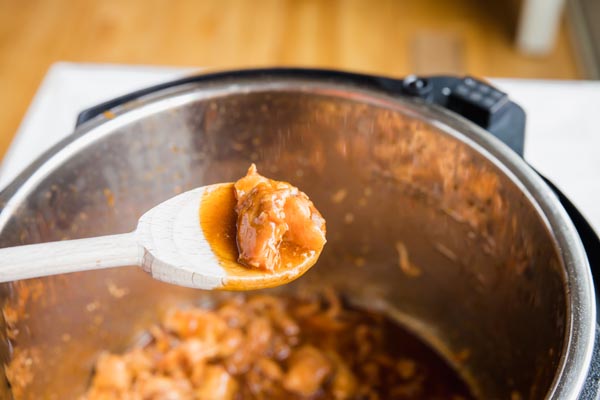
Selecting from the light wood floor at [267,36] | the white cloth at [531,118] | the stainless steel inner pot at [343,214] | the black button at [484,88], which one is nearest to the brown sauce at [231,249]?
the stainless steel inner pot at [343,214]

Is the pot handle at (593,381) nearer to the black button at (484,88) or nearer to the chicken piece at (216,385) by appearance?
the black button at (484,88)

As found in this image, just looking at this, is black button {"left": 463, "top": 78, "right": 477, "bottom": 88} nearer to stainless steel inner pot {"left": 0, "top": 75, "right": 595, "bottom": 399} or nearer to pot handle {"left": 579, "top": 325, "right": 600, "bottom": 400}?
stainless steel inner pot {"left": 0, "top": 75, "right": 595, "bottom": 399}

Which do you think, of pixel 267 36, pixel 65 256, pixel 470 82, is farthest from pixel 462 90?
pixel 267 36

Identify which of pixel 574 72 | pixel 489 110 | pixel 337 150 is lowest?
pixel 574 72

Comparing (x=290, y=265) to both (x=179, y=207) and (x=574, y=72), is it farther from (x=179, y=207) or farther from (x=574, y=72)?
(x=574, y=72)

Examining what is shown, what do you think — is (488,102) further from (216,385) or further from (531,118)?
(216,385)

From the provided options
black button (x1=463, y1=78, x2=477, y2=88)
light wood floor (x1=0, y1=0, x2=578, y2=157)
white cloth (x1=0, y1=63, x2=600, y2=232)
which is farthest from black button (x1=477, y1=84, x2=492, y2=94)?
light wood floor (x1=0, y1=0, x2=578, y2=157)

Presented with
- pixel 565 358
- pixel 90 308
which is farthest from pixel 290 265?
pixel 90 308
